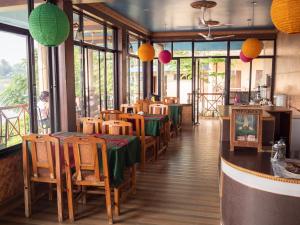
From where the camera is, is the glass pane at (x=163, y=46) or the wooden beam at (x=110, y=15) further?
the glass pane at (x=163, y=46)

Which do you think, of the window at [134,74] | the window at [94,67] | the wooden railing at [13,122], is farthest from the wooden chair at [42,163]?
the window at [134,74]

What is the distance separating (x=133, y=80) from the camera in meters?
8.71

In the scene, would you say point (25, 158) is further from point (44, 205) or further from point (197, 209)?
point (197, 209)

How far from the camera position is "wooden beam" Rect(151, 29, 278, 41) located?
8992mm

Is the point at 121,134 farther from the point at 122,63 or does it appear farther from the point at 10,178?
the point at 122,63

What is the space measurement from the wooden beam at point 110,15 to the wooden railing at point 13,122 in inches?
90.4

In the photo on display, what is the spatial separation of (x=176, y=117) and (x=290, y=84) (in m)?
2.80

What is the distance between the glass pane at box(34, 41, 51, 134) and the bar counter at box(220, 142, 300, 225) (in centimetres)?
294

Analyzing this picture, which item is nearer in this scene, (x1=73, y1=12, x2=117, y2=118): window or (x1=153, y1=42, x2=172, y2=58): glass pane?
(x1=73, y1=12, x2=117, y2=118): window

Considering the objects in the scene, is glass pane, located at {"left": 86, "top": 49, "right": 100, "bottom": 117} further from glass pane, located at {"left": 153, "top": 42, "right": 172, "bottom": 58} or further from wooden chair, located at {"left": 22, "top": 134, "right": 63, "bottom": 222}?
glass pane, located at {"left": 153, "top": 42, "right": 172, "bottom": 58}

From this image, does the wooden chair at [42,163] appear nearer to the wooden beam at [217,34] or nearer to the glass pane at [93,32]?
the glass pane at [93,32]

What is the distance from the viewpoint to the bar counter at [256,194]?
1.95m

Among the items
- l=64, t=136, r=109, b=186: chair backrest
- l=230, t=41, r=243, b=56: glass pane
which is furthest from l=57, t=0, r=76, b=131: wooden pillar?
l=230, t=41, r=243, b=56: glass pane

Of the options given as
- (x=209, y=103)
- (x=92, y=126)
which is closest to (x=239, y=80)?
(x=209, y=103)
